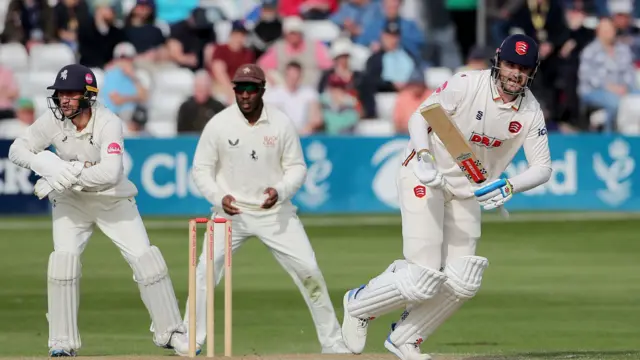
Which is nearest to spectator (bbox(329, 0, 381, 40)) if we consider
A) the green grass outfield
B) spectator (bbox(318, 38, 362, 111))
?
spectator (bbox(318, 38, 362, 111))

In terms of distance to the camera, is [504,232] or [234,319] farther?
[504,232]

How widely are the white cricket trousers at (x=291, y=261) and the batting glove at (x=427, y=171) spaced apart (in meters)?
1.76

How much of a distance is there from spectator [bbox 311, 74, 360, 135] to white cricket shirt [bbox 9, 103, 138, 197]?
29.6ft

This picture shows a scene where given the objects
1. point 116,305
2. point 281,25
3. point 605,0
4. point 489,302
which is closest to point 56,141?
point 116,305

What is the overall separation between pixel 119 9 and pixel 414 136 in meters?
11.4

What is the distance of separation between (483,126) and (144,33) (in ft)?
34.7

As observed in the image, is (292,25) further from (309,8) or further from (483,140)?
(483,140)

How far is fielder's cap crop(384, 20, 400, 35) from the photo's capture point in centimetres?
1750

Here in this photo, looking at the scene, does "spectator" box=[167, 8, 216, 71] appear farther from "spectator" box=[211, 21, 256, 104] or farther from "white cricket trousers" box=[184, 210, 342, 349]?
"white cricket trousers" box=[184, 210, 342, 349]

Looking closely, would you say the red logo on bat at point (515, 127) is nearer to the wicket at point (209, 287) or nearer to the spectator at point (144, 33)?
the wicket at point (209, 287)

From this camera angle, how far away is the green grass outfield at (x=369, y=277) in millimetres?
8984

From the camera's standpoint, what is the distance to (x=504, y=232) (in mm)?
14852

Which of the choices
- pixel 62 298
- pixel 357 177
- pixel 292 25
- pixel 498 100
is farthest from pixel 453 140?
pixel 292 25

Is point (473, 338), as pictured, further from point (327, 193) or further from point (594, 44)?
point (594, 44)
